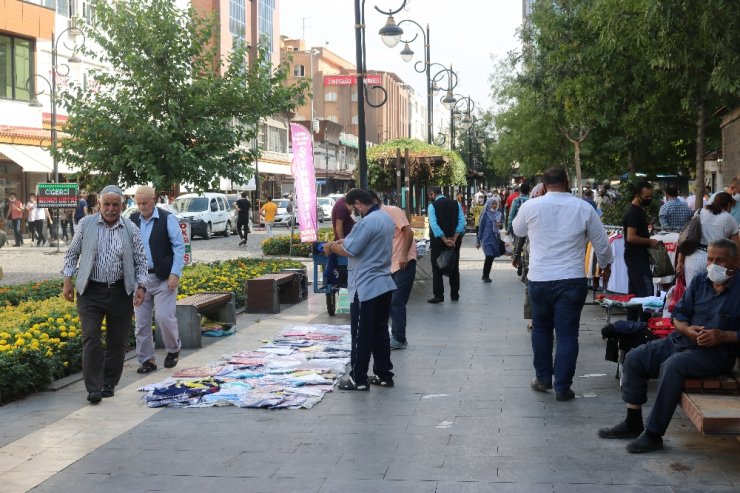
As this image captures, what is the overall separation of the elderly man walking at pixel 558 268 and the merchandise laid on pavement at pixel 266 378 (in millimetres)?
1859

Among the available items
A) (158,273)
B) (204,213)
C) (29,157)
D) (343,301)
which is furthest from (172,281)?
(204,213)

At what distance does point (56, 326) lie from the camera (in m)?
10.3

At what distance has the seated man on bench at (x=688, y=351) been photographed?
6.31 meters

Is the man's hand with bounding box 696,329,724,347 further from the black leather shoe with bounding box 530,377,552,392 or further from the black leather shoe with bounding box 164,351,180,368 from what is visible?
the black leather shoe with bounding box 164,351,180,368

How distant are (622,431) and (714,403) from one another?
836mm

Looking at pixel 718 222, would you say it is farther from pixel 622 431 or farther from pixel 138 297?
pixel 138 297

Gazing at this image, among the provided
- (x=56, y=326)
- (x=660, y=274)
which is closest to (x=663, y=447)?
(x=660, y=274)

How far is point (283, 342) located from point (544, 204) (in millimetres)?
4136

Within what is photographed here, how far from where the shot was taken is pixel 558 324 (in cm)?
823

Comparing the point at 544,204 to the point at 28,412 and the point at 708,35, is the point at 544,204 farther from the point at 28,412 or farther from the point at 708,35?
the point at 708,35

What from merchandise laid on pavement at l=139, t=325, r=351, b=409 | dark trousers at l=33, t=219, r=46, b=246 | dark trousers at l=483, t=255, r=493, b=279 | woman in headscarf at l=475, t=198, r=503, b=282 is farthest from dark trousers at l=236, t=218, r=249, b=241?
merchandise laid on pavement at l=139, t=325, r=351, b=409

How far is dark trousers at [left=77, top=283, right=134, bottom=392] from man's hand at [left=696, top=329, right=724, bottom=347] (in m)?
4.62

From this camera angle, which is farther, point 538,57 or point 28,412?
point 538,57

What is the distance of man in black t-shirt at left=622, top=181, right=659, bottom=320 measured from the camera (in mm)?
11023
